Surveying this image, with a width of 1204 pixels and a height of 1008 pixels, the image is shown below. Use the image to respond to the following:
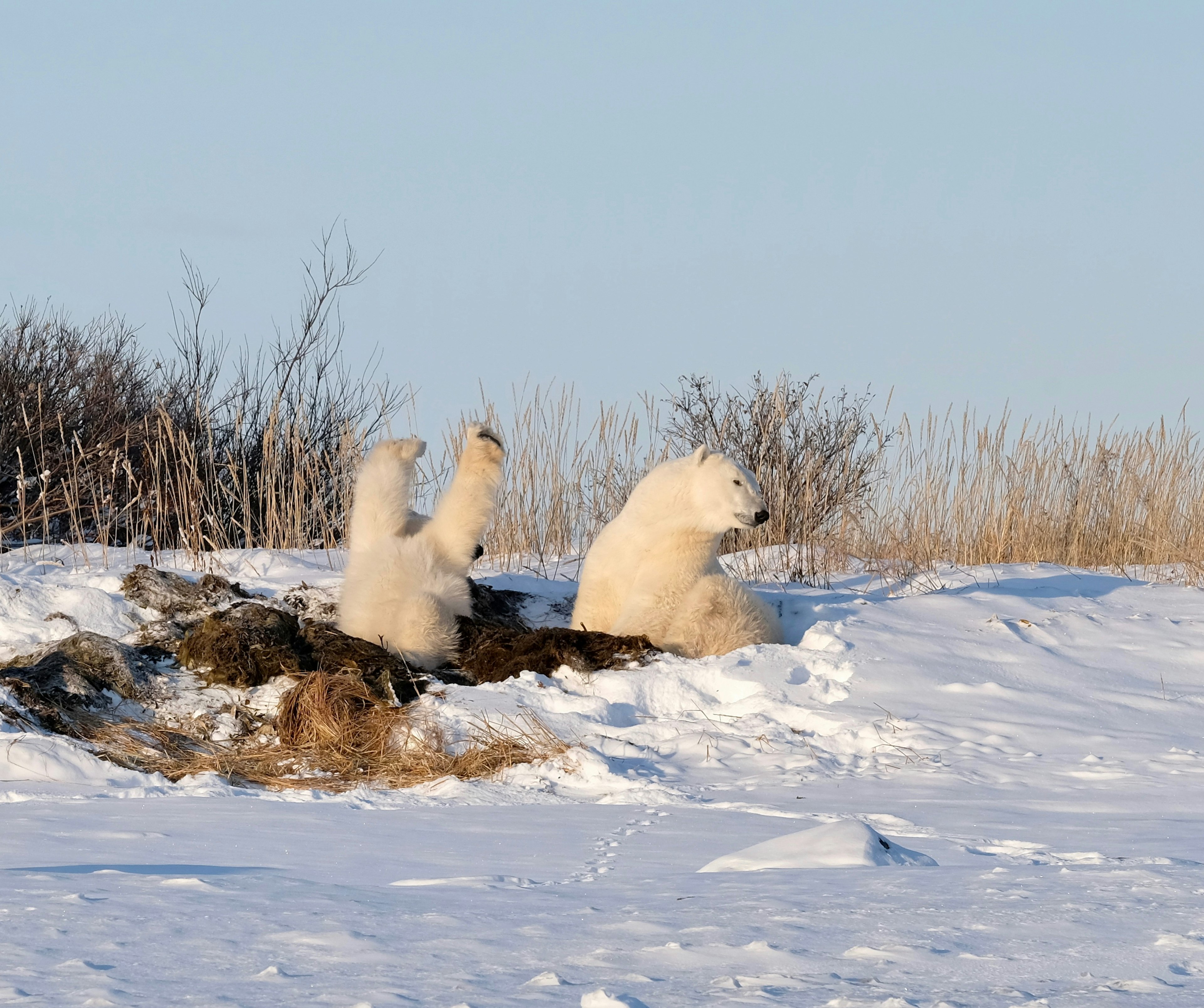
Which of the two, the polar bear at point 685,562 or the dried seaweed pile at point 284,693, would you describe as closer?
the dried seaweed pile at point 284,693

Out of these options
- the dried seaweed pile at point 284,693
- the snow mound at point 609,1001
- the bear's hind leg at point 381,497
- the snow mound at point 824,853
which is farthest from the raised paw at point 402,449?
the snow mound at point 609,1001

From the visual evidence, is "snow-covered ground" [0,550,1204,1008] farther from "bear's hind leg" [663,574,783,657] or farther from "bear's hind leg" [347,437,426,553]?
"bear's hind leg" [347,437,426,553]

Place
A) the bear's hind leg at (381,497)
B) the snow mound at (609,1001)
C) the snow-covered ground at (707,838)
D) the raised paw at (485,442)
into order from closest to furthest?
the snow mound at (609,1001)
the snow-covered ground at (707,838)
the raised paw at (485,442)
the bear's hind leg at (381,497)

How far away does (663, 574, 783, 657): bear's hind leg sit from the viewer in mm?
6289

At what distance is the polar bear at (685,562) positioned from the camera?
6281 millimetres

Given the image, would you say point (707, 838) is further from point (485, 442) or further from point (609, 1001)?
point (485, 442)

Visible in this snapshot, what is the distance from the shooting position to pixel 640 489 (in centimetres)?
654

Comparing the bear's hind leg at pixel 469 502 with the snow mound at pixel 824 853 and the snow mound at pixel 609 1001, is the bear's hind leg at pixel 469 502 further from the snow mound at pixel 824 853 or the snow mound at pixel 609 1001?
the snow mound at pixel 609 1001

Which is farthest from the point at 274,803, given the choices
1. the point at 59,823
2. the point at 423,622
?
the point at 423,622

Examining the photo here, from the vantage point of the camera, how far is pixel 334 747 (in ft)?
17.9

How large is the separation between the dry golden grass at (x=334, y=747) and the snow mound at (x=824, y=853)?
1.98 meters

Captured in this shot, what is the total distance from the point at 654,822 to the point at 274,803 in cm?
130

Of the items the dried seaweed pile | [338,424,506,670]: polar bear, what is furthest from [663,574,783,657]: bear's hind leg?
[338,424,506,670]: polar bear

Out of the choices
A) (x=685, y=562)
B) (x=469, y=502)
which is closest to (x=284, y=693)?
(x=469, y=502)
